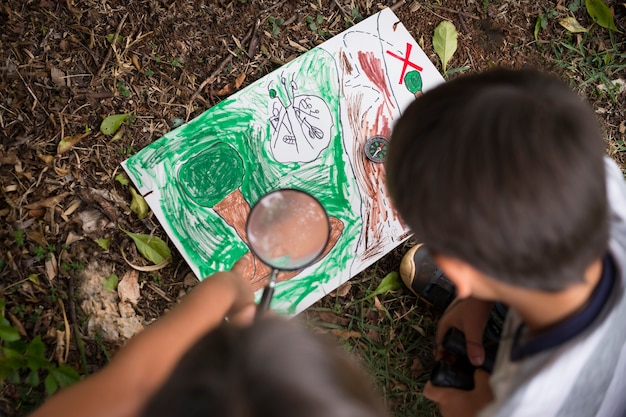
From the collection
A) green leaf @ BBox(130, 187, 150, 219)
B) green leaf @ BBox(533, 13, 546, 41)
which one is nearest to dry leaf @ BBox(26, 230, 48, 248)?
green leaf @ BBox(130, 187, 150, 219)

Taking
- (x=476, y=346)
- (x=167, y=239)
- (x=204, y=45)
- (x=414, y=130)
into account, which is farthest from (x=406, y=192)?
(x=204, y=45)

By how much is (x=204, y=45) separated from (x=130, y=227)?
0.79m

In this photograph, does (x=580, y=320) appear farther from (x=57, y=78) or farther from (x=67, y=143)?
(x=57, y=78)

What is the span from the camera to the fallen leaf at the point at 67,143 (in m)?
2.06

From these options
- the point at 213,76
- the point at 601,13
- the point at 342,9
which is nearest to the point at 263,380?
the point at 213,76

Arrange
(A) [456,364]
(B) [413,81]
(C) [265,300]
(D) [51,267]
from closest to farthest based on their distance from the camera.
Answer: (C) [265,300] < (A) [456,364] < (D) [51,267] < (B) [413,81]

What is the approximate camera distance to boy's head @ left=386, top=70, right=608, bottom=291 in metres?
1.14

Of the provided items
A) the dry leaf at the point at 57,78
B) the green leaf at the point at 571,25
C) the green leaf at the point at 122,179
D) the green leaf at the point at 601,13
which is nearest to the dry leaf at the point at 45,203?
the green leaf at the point at 122,179

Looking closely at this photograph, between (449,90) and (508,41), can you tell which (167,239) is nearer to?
(449,90)

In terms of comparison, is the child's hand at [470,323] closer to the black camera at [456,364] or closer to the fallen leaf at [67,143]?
the black camera at [456,364]

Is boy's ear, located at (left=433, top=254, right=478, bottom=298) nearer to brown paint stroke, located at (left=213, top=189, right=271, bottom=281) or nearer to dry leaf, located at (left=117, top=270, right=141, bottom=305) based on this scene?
brown paint stroke, located at (left=213, top=189, right=271, bottom=281)

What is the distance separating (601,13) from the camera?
2.48m

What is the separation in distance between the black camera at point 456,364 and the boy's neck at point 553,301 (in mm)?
465

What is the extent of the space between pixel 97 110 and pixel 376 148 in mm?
1091
